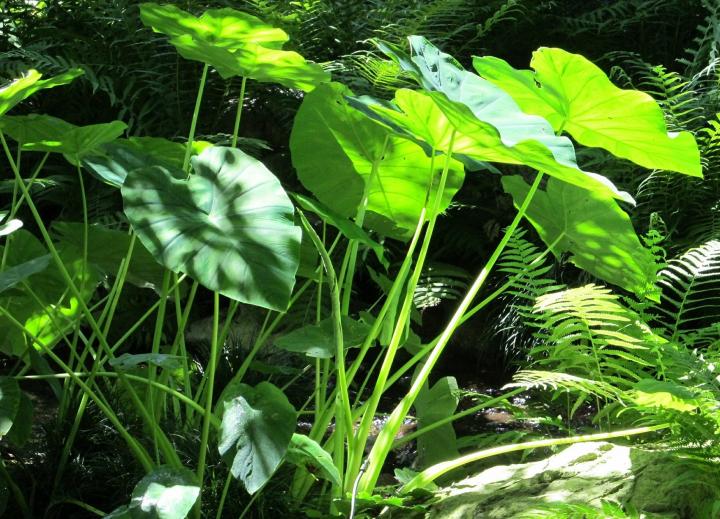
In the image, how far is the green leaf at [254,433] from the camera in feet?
5.59

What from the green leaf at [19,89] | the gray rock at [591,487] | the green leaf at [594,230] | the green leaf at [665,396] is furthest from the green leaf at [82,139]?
the green leaf at [665,396]

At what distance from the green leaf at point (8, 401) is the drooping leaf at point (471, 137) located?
1127mm

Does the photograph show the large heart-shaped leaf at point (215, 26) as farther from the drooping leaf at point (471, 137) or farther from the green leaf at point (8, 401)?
the green leaf at point (8, 401)

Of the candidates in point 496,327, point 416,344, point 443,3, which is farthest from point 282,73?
point 443,3

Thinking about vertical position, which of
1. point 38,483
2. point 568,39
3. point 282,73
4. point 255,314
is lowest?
point 255,314

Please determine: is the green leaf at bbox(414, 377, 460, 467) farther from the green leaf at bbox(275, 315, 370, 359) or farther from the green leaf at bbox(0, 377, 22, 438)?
the green leaf at bbox(0, 377, 22, 438)

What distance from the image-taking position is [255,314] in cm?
407

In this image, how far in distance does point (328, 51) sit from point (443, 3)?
0.76 metres

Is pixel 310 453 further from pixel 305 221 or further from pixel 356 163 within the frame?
pixel 356 163

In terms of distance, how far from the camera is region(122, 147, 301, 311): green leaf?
5.51 feet

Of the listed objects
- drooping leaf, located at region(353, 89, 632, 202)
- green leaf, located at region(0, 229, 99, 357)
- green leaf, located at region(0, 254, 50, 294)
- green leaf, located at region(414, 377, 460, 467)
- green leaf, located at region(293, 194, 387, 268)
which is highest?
drooping leaf, located at region(353, 89, 632, 202)

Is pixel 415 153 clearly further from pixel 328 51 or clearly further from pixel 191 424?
pixel 328 51

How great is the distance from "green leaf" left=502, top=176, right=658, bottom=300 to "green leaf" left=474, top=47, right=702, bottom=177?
23 cm

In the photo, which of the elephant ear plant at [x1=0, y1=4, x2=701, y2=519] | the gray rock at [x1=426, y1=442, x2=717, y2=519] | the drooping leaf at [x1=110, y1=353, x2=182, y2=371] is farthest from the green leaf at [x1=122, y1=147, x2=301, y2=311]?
the gray rock at [x1=426, y1=442, x2=717, y2=519]
